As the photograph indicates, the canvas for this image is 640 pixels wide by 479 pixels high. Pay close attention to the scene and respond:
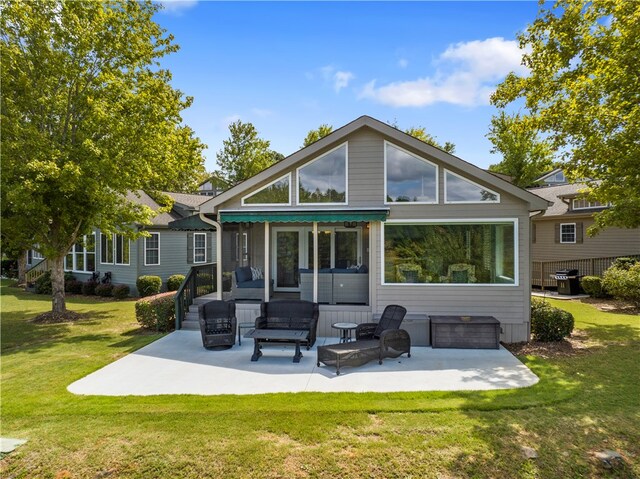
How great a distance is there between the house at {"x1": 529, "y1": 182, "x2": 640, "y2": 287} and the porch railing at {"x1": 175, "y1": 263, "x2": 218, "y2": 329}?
15231mm

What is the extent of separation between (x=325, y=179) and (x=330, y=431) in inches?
281

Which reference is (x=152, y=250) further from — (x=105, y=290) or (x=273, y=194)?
(x=273, y=194)

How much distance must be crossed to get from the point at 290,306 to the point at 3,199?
33.1 feet

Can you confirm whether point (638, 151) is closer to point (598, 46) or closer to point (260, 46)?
point (598, 46)

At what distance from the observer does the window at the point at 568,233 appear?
2144 cm

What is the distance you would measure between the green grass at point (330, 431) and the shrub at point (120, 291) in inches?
455

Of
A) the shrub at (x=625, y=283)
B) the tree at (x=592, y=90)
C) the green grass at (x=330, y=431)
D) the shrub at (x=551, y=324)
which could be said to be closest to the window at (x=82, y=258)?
the green grass at (x=330, y=431)

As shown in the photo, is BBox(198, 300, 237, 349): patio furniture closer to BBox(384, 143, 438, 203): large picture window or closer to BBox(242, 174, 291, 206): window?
BBox(242, 174, 291, 206): window

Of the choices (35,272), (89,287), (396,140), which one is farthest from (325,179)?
(35,272)

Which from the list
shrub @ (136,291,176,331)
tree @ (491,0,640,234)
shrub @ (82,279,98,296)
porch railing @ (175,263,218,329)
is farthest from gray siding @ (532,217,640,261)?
shrub @ (82,279,98,296)

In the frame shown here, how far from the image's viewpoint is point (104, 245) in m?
20.9

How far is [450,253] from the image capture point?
10.3 meters

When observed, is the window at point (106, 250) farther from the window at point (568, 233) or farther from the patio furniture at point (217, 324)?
the window at point (568, 233)

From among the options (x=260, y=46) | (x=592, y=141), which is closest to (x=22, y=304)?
(x=260, y=46)
